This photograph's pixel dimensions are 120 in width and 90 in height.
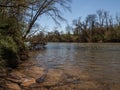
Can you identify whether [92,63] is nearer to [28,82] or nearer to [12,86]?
[28,82]

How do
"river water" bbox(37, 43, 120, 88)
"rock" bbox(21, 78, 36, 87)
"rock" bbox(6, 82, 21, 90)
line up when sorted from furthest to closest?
"river water" bbox(37, 43, 120, 88) → "rock" bbox(21, 78, 36, 87) → "rock" bbox(6, 82, 21, 90)

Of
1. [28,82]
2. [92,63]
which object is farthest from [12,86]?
[92,63]

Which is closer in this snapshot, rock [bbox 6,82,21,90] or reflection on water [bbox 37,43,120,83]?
rock [bbox 6,82,21,90]

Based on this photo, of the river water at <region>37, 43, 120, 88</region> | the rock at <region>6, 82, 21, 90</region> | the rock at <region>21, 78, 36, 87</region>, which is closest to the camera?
the rock at <region>6, 82, 21, 90</region>

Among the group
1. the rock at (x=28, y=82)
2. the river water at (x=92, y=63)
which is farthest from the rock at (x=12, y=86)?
the river water at (x=92, y=63)

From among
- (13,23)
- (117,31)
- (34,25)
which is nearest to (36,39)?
(34,25)

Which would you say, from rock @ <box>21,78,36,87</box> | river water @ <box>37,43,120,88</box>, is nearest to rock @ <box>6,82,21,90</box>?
rock @ <box>21,78,36,87</box>

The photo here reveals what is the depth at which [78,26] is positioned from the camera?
8688cm

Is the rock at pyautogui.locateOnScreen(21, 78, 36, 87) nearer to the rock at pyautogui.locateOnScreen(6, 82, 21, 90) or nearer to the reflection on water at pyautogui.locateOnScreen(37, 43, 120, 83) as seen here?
the rock at pyautogui.locateOnScreen(6, 82, 21, 90)

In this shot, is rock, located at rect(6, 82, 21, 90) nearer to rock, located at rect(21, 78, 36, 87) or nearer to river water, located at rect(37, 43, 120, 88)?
rock, located at rect(21, 78, 36, 87)

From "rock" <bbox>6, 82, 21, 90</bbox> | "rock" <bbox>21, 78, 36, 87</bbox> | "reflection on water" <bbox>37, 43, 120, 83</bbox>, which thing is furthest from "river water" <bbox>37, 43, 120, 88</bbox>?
"rock" <bbox>6, 82, 21, 90</bbox>

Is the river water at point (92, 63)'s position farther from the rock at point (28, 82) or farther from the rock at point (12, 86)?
the rock at point (12, 86)

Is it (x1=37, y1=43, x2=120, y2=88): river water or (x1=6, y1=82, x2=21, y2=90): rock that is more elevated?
(x1=6, y1=82, x2=21, y2=90): rock

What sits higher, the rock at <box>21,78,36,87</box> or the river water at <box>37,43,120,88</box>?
the rock at <box>21,78,36,87</box>
